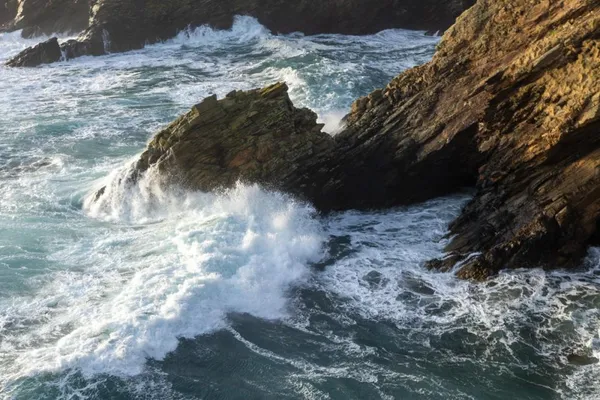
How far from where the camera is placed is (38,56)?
112 ft

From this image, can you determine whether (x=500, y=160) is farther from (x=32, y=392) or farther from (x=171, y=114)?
(x=171, y=114)

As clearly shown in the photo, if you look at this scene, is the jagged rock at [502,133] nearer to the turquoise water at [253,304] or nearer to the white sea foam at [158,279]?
the turquoise water at [253,304]

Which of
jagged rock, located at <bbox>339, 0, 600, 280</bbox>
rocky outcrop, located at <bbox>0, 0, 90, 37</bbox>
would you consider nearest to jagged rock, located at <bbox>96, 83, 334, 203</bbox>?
jagged rock, located at <bbox>339, 0, 600, 280</bbox>

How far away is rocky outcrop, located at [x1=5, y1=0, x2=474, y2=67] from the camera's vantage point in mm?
36469

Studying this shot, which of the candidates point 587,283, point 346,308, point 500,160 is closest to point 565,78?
point 500,160

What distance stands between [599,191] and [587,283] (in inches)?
76.3

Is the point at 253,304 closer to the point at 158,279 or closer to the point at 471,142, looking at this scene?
the point at 158,279

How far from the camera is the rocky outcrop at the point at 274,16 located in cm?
3647

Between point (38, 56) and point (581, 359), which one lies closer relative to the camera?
point (581, 359)

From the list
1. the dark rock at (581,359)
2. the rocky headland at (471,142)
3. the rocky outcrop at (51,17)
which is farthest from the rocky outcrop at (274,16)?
the dark rock at (581,359)

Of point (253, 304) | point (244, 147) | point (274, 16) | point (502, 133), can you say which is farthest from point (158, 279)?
point (274, 16)

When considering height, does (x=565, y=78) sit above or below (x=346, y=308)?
above

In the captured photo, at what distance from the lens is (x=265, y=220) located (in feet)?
50.3

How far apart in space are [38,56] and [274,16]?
46.6 feet
